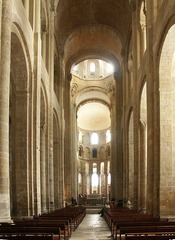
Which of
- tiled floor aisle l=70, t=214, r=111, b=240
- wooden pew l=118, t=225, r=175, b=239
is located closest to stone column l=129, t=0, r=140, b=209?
tiled floor aisle l=70, t=214, r=111, b=240

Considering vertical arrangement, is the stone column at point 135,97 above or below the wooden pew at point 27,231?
above

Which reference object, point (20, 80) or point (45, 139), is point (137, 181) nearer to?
point (45, 139)

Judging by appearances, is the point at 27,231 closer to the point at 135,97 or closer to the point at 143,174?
the point at 143,174

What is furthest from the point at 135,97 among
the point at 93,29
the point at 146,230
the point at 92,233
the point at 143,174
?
the point at 146,230

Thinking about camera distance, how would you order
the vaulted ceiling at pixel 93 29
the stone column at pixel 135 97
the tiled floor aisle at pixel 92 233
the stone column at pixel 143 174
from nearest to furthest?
the tiled floor aisle at pixel 92 233 → the stone column at pixel 143 174 → the stone column at pixel 135 97 → the vaulted ceiling at pixel 93 29

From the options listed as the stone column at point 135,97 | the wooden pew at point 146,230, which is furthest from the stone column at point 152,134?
the wooden pew at point 146,230

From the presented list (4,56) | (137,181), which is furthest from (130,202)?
(4,56)

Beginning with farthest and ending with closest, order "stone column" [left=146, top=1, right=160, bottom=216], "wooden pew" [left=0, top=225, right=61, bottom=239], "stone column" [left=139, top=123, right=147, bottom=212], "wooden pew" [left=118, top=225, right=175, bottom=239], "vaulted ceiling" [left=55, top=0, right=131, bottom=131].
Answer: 1. "vaulted ceiling" [left=55, top=0, right=131, bottom=131]
2. "stone column" [left=139, top=123, right=147, bottom=212]
3. "stone column" [left=146, top=1, right=160, bottom=216]
4. "wooden pew" [left=118, top=225, right=175, bottom=239]
5. "wooden pew" [left=0, top=225, right=61, bottom=239]

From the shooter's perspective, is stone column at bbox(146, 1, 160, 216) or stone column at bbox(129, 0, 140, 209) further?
stone column at bbox(129, 0, 140, 209)

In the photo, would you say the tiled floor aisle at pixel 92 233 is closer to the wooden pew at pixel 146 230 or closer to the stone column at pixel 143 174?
the stone column at pixel 143 174

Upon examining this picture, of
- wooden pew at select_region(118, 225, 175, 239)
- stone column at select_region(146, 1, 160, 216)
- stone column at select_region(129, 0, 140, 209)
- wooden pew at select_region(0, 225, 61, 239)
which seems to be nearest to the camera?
wooden pew at select_region(0, 225, 61, 239)

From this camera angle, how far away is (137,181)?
2533 cm

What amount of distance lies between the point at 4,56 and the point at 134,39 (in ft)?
48.4

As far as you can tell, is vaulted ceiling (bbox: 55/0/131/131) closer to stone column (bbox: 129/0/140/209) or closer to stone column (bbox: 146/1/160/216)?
stone column (bbox: 129/0/140/209)
